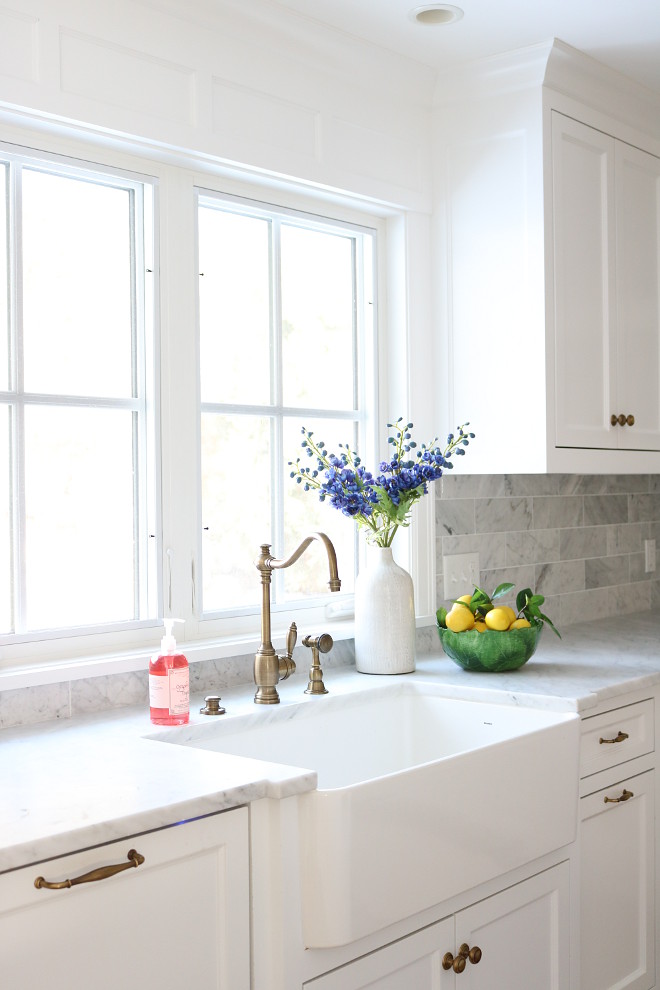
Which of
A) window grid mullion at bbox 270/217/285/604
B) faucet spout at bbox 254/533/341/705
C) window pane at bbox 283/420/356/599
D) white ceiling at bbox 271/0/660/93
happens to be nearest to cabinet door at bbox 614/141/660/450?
white ceiling at bbox 271/0/660/93

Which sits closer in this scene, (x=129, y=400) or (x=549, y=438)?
(x=129, y=400)

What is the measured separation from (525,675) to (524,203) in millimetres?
1216

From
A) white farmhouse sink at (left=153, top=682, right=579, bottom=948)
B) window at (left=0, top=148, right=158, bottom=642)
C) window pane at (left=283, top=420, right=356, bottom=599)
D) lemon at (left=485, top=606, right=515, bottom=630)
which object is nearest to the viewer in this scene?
white farmhouse sink at (left=153, top=682, right=579, bottom=948)

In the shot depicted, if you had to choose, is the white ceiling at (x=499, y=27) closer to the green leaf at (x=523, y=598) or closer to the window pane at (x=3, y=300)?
the window pane at (x=3, y=300)

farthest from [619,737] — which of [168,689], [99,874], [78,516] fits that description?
[99,874]

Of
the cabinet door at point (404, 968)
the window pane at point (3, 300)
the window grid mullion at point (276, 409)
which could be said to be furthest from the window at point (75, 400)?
the cabinet door at point (404, 968)

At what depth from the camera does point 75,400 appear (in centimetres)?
220

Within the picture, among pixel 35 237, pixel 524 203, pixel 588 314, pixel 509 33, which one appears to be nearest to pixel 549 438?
pixel 588 314

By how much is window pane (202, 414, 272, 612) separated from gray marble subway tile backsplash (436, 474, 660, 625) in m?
0.61

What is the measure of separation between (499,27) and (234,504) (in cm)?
133

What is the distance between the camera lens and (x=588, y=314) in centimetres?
286

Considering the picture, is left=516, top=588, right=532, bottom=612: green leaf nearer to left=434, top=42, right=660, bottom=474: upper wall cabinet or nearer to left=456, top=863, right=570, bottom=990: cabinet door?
left=434, top=42, right=660, bottom=474: upper wall cabinet

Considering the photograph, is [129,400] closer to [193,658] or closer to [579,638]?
[193,658]

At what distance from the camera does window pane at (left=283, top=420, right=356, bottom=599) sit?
8.73ft
